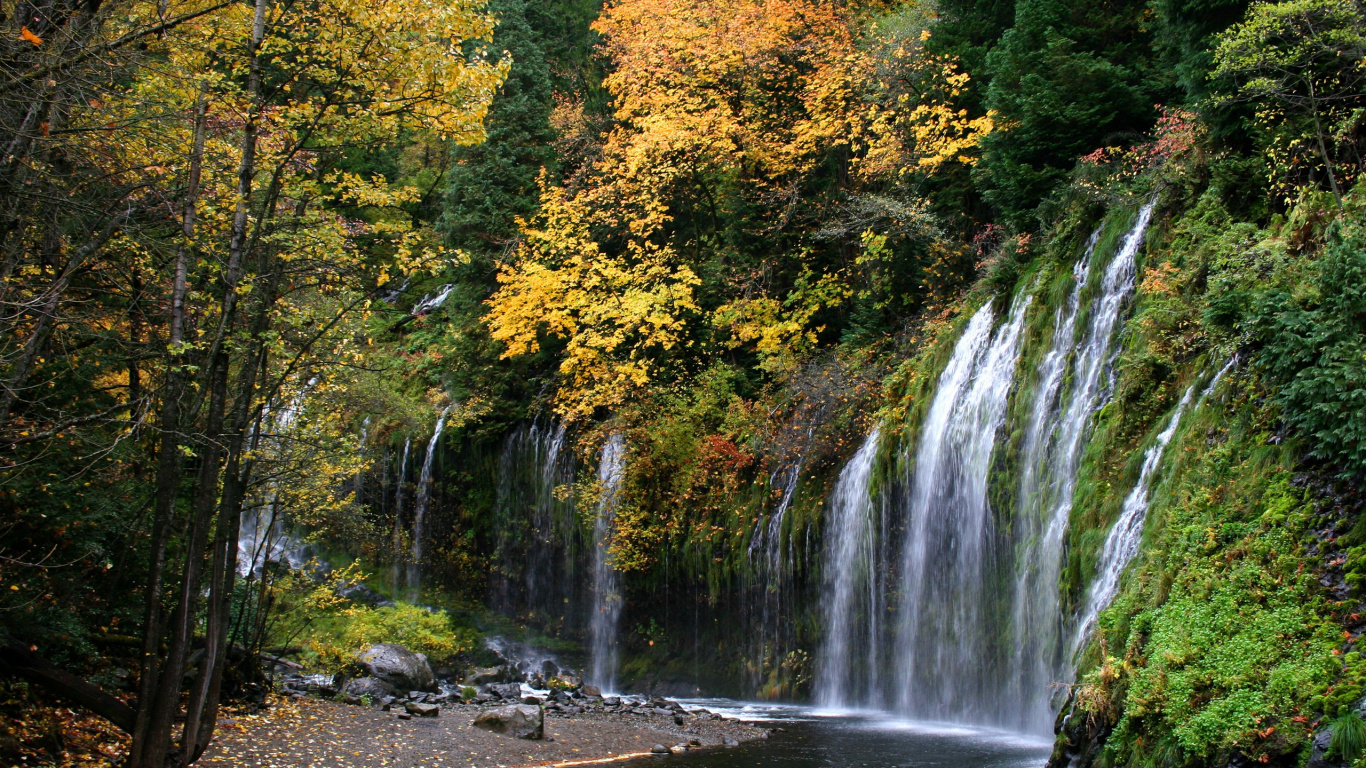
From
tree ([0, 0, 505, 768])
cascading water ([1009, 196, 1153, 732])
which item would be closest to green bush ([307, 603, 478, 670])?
tree ([0, 0, 505, 768])

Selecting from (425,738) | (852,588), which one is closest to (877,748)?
(852,588)

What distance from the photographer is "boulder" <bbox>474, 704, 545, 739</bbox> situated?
944cm

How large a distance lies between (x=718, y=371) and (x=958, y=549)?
694 centimetres

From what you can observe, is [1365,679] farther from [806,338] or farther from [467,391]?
[467,391]

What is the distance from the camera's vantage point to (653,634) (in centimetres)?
1620

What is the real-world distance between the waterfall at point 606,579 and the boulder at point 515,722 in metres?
6.81

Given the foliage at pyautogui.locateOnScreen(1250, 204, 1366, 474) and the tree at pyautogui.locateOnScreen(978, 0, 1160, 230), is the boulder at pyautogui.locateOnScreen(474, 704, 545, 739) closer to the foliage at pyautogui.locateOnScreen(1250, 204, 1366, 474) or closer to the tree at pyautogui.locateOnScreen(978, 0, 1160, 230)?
the foliage at pyautogui.locateOnScreen(1250, 204, 1366, 474)

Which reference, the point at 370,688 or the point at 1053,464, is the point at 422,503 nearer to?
the point at 370,688

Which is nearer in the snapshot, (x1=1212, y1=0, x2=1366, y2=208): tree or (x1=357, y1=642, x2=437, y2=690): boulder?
(x1=1212, y1=0, x2=1366, y2=208): tree

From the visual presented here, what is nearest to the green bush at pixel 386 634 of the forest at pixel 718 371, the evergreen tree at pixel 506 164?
the forest at pixel 718 371

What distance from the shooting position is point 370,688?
11.6 m

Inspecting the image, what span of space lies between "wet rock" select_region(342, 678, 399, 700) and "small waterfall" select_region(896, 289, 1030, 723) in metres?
7.09

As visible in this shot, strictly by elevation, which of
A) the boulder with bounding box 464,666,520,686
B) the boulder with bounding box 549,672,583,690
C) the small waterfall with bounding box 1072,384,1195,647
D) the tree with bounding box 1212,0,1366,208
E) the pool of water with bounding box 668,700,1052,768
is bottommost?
the boulder with bounding box 549,672,583,690

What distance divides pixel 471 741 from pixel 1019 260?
31.0 ft
